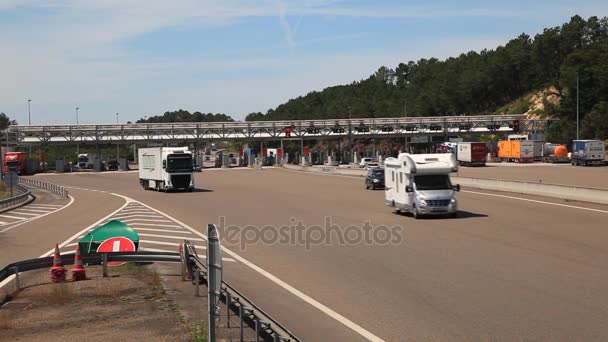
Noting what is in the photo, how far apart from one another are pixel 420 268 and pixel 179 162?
3907 cm

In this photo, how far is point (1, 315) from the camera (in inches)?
551

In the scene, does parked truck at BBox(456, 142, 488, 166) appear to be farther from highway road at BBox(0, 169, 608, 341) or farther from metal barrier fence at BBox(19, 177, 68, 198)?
highway road at BBox(0, 169, 608, 341)

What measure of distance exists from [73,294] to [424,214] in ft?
59.5

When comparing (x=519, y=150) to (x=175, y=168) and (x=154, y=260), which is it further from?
(x=154, y=260)

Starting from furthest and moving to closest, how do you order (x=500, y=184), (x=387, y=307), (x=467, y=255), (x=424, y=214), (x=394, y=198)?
(x=500, y=184) → (x=394, y=198) → (x=424, y=214) → (x=467, y=255) → (x=387, y=307)

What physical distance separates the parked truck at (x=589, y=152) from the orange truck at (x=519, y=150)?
36.2ft

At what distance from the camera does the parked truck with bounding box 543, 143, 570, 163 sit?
94.1 metres

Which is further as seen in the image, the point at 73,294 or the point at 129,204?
the point at 129,204

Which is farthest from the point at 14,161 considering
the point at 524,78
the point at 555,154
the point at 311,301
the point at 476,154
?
the point at 524,78

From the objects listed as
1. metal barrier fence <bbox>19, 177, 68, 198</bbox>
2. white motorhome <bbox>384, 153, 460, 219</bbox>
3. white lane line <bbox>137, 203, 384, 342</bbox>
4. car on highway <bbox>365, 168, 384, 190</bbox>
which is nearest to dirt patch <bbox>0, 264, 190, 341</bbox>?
white lane line <bbox>137, 203, 384, 342</bbox>

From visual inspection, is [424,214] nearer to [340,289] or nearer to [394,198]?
[394,198]

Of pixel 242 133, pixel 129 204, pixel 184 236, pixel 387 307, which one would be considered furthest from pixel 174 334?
pixel 242 133

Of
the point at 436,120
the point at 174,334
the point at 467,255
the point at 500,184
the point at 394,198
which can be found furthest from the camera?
the point at 436,120

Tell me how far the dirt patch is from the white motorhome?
50.0 feet
